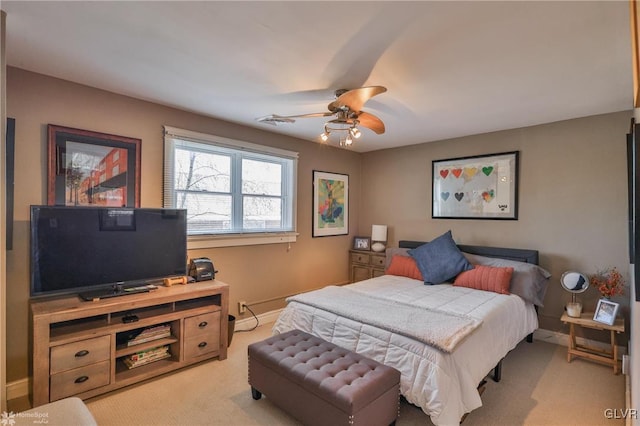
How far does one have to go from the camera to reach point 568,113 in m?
3.24

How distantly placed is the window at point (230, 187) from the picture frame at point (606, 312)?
130 inches

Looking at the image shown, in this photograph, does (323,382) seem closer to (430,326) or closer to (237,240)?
(430,326)

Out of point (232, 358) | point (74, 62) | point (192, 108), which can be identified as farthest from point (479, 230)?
point (74, 62)

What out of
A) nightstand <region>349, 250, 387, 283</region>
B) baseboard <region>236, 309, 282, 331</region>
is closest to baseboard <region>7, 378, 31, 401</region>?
baseboard <region>236, 309, 282, 331</region>

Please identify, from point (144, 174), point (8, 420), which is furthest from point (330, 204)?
point (8, 420)

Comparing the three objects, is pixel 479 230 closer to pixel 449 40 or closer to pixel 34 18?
pixel 449 40

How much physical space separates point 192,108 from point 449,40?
243 cm

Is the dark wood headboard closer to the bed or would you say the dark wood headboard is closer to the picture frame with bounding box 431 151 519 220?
the bed

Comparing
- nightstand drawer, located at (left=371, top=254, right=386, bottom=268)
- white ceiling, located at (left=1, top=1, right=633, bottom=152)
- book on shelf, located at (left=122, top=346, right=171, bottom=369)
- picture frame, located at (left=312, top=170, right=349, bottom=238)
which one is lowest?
book on shelf, located at (left=122, top=346, right=171, bottom=369)

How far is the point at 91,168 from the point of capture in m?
2.72

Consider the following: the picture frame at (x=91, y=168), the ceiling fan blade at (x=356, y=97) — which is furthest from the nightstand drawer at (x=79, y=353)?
the ceiling fan blade at (x=356, y=97)

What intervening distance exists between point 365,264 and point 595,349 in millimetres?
2770

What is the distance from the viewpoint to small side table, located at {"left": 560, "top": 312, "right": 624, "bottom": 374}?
2.84 metres

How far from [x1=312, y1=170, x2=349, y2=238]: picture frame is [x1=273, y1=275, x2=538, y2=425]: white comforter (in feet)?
4.72
